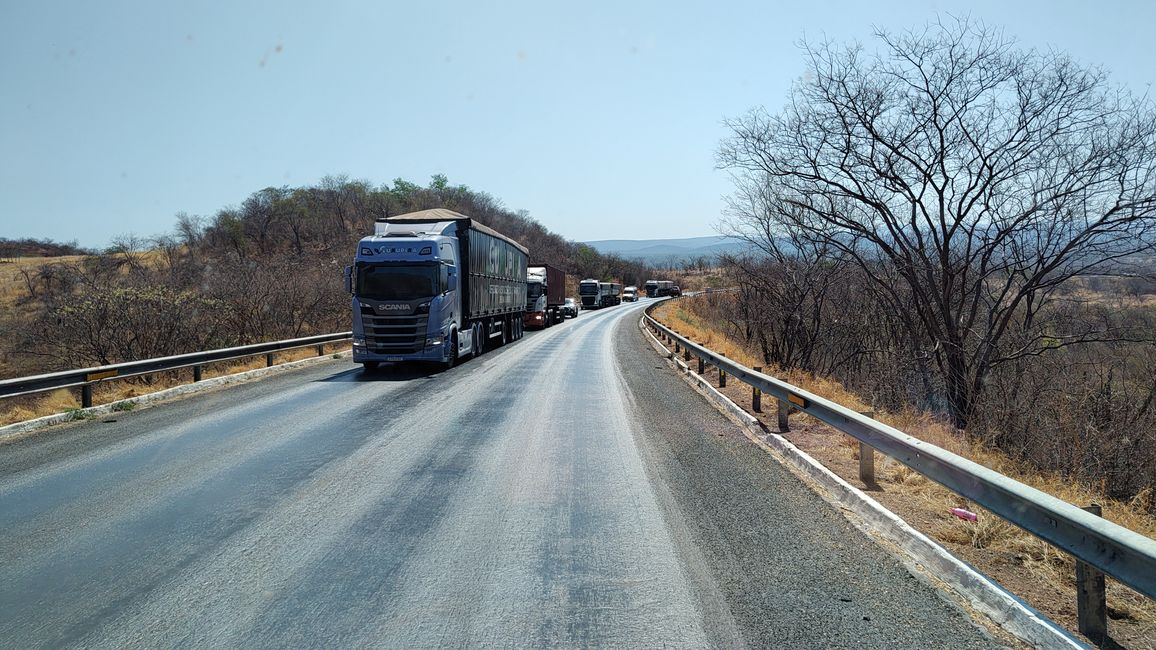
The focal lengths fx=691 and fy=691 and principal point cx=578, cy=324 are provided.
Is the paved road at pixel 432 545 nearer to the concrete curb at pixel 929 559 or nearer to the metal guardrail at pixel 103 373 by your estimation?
the concrete curb at pixel 929 559

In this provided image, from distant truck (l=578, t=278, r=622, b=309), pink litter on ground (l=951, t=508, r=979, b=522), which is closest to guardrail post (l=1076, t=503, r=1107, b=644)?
pink litter on ground (l=951, t=508, r=979, b=522)

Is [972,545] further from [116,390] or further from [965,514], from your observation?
[116,390]

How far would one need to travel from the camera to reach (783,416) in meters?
9.06

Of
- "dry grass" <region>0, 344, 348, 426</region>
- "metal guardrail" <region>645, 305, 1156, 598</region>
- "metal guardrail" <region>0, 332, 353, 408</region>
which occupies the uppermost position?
"metal guardrail" <region>0, 332, 353, 408</region>

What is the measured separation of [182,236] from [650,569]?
7307 cm

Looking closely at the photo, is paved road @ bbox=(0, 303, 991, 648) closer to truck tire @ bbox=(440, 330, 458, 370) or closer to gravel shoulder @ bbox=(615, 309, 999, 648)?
gravel shoulder @ bbox=(615, 309, 999, 648)

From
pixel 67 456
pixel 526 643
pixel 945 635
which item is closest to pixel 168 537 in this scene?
pixel 526 643

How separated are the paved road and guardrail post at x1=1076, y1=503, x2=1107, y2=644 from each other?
49 centimetres

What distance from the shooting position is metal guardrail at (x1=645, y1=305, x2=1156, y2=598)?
9.96 feet

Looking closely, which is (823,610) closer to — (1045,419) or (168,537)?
(168,537)

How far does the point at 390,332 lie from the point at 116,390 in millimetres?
5482

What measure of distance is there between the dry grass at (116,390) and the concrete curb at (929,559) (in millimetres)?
10703

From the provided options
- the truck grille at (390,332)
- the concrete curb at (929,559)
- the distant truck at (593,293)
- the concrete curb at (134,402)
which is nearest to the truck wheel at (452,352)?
the truck grille at (390,332)

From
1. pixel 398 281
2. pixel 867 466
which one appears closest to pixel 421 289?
pixel 398 281
